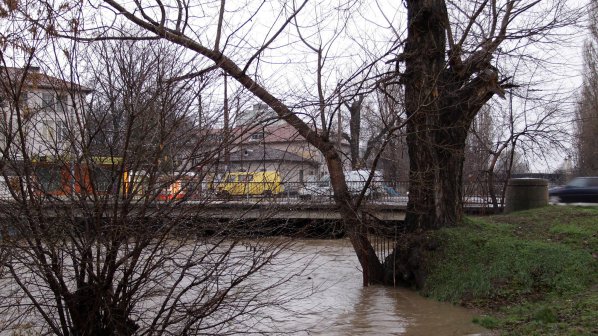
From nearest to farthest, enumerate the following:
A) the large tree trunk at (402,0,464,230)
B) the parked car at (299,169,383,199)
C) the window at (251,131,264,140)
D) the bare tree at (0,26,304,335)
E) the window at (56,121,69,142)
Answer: the bare tree at (0,26,304,335) < the window at (56,121,69,142) < the window at (251,131,264,140) < the parked car at (299,169,383,199) < the large tree trunk at (402,0,464,230)

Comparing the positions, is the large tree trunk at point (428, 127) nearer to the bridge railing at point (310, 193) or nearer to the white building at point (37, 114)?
the bridge railing at point (310, 193)

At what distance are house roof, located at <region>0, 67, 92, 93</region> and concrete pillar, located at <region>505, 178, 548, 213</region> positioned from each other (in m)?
16.6

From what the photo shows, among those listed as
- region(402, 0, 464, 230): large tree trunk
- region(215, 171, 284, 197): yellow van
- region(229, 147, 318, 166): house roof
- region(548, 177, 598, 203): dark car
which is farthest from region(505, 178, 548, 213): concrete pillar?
region(215, 171, 284, 197): yellow van

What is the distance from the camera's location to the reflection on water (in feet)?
33.0

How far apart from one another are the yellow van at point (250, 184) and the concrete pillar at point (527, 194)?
15053mm

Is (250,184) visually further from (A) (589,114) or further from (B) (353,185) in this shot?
(A) (589,114)

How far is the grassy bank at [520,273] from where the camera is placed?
967 cm

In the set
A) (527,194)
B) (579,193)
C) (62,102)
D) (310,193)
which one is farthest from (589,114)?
(62,102)

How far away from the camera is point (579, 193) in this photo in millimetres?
28328

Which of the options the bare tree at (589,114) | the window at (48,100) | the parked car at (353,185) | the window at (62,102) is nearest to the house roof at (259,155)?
the window at (62,102)

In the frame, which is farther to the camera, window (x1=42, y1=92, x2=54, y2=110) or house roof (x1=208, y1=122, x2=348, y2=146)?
house roof (x1=208, y1=122, x2=348, y2=146)

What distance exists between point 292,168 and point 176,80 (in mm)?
1656

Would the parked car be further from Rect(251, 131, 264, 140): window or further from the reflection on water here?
Rect(251, 131, 264, 140): window

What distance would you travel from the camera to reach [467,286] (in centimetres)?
1223
